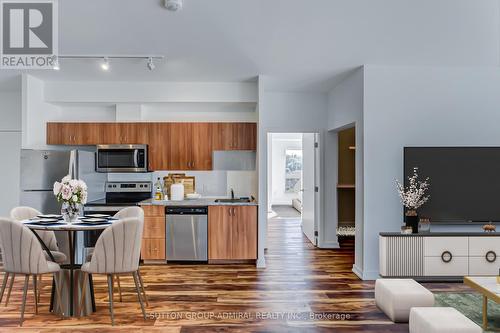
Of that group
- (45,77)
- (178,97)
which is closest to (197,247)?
(178,97)

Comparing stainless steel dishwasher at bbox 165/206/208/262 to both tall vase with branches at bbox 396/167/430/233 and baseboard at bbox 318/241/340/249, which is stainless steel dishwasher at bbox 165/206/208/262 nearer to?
baseboard at bbox 318/241/340/249

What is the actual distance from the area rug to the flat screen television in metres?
0.99

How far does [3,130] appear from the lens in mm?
6461

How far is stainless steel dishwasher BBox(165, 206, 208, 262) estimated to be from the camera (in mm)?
5551

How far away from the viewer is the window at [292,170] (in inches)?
534

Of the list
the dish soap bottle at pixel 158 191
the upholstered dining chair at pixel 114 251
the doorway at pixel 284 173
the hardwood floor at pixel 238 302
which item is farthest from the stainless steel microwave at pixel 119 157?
the doorway at pixel 284 173

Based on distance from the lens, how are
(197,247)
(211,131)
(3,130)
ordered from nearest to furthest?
(197,247) → (211,131) → (3,130)

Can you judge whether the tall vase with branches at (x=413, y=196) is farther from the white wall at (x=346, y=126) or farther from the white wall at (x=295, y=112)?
the white wall at (x=295, y=112)

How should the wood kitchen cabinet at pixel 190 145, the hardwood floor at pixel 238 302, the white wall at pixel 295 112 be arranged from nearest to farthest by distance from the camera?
the hardwood floor at pixel 238 302, the wood kitchen cabinet at pixel 190 145, the white wall at pixel 295 112

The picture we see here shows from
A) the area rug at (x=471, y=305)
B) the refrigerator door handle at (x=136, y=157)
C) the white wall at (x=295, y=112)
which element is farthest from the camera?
the white wall at (x=295, y=112)

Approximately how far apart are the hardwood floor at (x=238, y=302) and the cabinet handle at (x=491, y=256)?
49 centimetres

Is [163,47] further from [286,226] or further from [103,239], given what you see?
[286,226]

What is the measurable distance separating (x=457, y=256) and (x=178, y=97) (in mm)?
4210

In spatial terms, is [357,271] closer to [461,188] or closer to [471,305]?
[471,305]
